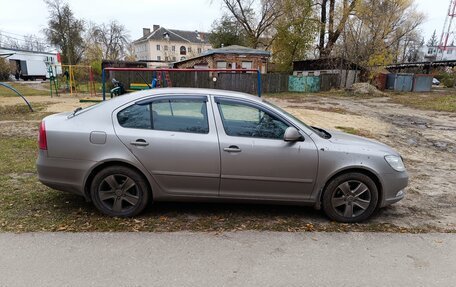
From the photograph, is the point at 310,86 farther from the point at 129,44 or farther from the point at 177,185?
the point at 129,44

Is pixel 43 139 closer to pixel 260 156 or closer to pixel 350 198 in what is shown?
pixel 260 156

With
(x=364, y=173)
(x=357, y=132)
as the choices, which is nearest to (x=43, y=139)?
(x=364, y=173)

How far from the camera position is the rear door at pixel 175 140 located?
3.85 m

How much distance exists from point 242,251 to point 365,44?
31.2 meters

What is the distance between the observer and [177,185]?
398cm

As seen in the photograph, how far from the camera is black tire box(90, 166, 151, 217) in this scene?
3.92m

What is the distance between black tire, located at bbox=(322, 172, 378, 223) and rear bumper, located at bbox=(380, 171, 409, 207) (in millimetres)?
126

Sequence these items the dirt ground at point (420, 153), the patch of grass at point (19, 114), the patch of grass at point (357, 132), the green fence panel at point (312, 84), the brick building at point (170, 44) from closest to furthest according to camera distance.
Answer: the dirt ground at point (420, 153) < the patch of grass at point (357, 132) < the patch of grass at point (19, 114) < the green fence panel at point (312, 84) < the brick building at point (170, 44)

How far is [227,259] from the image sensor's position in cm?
319

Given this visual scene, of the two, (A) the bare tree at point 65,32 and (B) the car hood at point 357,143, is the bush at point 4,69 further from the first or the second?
(B) the car hood at point 357,143

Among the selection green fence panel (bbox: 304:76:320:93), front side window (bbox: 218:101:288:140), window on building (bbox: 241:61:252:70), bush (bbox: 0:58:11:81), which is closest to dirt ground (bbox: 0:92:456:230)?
front side window (bbox: 218:101:288:140)

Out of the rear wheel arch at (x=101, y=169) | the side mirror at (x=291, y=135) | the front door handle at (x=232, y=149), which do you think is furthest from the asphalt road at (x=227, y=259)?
the side mirror at (x=291, y=135)

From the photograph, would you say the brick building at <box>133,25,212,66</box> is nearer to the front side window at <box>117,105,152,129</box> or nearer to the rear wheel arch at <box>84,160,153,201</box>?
the front side window at <box>117,105,152,129</box>

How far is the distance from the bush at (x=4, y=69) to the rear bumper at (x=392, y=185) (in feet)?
147
